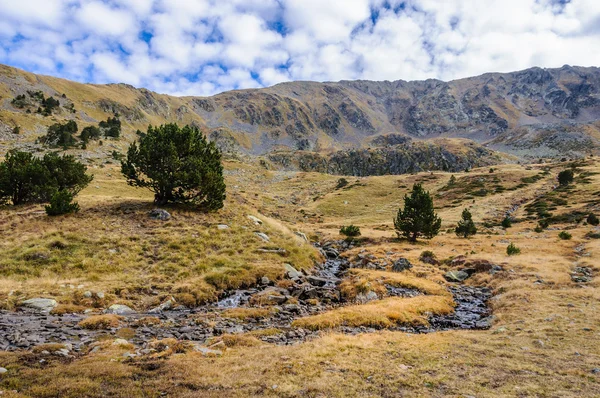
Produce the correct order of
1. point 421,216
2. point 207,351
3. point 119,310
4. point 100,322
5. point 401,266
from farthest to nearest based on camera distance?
1. point 421,216
2. point 401,266
3. point 119,310
4. point 100,322
5. point 207,351

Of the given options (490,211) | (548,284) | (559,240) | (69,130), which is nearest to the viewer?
(548,284)

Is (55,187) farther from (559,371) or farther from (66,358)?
(559,371)

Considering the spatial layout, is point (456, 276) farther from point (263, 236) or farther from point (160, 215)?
point (160, 215)

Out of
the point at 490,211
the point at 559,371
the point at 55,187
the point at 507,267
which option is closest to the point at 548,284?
the point at 507,267

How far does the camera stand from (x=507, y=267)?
30531 millimetres

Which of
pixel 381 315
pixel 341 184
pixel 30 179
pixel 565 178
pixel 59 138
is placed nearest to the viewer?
pixel 381 315

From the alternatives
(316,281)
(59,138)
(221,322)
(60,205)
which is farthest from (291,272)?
(59,138)

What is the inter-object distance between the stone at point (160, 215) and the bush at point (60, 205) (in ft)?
22.9

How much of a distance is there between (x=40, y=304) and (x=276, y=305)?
13.0 m

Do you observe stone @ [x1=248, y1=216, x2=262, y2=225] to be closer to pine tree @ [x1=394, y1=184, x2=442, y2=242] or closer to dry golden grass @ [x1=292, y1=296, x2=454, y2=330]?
dry golden grass @ [x1=292, y1=296, x2=454, y2=330]

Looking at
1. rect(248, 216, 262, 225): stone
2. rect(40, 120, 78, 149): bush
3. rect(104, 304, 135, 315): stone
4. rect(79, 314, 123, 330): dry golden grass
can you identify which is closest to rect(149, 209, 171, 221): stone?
rect(248, 216, 262, 225): stone

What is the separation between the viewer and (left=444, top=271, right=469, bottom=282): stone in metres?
30.5

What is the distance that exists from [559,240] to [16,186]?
2583 inches

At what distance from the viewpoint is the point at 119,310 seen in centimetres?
1783
